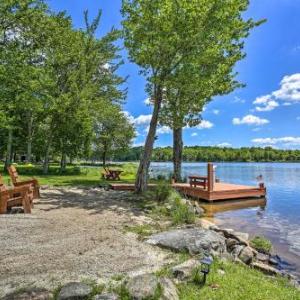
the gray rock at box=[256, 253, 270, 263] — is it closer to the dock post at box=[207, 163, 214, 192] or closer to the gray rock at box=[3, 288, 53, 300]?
the gray rock at box=[3, 288, 53, 300]

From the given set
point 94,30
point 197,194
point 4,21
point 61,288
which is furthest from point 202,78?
Result: point 94,30

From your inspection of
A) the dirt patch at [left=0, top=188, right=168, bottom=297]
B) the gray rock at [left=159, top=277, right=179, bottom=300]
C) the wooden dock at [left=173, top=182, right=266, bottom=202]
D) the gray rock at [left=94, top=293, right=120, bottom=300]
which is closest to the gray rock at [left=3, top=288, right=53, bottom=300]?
the dirt patch at [left=0, top=188, right=168, bottom=297]

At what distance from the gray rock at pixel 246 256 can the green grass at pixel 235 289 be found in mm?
1840

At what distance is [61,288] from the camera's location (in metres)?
4.74

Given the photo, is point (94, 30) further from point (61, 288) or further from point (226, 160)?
point (226, 160)

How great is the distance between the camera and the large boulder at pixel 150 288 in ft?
15.1

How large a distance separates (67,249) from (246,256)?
3983mm

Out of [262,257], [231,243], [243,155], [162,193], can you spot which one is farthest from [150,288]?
[243,155]

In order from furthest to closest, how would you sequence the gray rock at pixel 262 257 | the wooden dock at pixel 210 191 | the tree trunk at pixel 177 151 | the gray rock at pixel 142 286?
the tree trunk at pixel 177 151
the wooden dock at pixel 210 191
the gray rock at pixel 262 257
the gray rock at pixel 142 286

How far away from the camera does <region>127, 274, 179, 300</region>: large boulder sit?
4.59m

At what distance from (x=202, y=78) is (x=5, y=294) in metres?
12.3

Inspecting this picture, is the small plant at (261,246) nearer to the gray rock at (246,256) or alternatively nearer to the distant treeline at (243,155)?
the gray rock at (246,256)

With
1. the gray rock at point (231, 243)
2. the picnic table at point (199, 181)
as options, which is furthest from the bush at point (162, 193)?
the picnic table at point (199, 181)

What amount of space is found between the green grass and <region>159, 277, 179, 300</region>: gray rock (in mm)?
124
